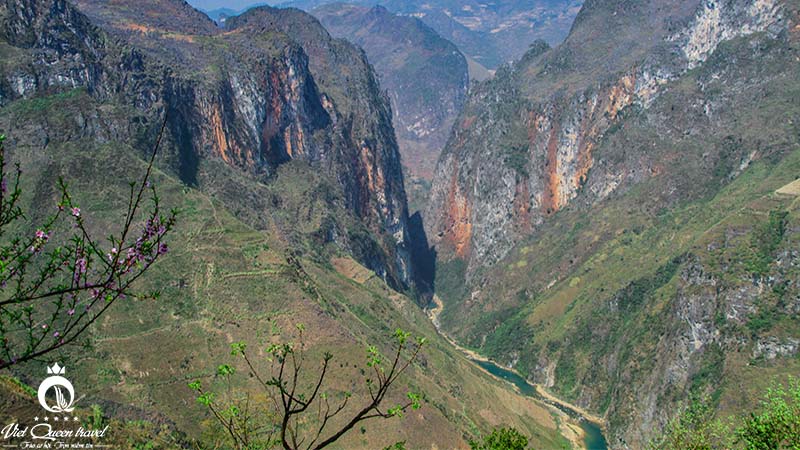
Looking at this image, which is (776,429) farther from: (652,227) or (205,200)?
Answer: (652,227)

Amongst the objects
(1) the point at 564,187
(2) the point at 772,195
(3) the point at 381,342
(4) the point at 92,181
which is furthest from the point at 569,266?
(4) the point at 92,181

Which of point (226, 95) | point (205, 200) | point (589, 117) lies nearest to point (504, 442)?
point (205, 200)

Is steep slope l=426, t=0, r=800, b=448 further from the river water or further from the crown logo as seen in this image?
the crown logo

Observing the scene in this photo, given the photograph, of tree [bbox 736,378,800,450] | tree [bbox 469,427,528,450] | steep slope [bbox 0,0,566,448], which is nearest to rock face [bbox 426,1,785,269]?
steep slope [bbox 0,0,566,448]

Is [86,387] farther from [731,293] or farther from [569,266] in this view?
[569,266]

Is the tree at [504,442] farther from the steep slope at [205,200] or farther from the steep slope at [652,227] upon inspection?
the steep slope at [652,227]
